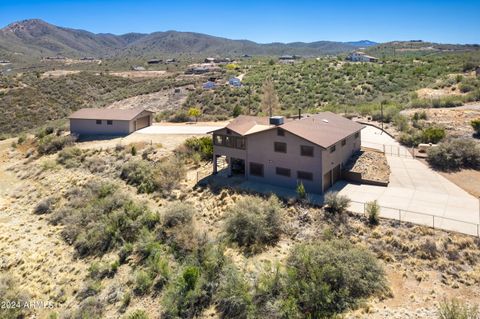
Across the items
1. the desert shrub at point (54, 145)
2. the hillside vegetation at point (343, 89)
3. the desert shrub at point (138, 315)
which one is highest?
the hillside vegetation at point (343, 89)

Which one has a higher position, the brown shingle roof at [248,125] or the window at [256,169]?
the brown shingle roof at [248,125]

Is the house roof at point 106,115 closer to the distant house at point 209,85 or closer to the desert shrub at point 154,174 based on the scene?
the desert shrub at point 154,174

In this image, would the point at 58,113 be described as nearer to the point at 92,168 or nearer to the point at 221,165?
the point at 92,168

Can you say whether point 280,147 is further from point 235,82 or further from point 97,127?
point 235,82

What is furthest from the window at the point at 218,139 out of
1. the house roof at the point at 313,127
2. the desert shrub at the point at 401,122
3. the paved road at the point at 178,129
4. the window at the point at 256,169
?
the desert shrub at the point at 401,122

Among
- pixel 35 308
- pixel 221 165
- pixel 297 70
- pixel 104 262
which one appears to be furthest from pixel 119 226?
pixel 297 70
